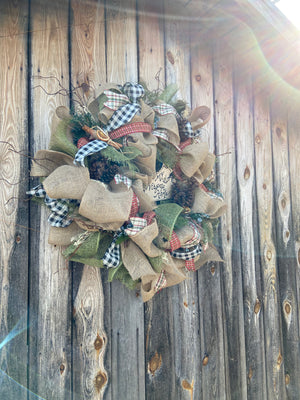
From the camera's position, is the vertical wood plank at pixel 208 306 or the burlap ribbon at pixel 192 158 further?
the vertical wood plank at pixel 208 306

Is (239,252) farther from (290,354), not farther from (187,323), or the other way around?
(290,354)

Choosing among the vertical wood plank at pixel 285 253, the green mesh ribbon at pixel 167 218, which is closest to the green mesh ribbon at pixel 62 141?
the green mesh ribbon at pixel 167 218

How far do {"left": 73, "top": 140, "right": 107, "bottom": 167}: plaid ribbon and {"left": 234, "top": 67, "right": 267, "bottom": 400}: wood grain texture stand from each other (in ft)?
3.16

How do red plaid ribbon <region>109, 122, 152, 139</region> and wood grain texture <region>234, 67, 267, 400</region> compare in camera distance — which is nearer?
red plaid ribbon <region>109, 122, 152, 139</region>

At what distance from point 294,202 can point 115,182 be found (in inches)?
54.9

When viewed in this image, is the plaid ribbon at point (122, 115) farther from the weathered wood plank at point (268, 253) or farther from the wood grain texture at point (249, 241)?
the weathered wood plank at point (268, 253)

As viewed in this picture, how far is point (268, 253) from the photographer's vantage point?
6.17ft

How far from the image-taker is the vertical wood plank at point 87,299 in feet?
4.13

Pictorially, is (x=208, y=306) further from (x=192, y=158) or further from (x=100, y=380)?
(x=192, y=158)

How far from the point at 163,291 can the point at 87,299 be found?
0.35 metres

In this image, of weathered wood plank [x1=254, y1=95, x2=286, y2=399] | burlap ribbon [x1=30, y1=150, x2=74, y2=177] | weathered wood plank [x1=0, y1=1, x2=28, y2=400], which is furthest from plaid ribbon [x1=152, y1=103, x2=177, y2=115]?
weathered wood plank [x1=254, y1=95, x2=286, y2=399]

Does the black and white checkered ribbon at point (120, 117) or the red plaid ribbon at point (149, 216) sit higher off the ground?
the black and white checkered ribbon at point (120, 117)

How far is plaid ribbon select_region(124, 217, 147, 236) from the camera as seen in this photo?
1098 millimetres

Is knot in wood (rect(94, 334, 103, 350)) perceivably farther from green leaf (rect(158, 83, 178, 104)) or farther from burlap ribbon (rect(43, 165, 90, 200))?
green leaf (rect(158, 83, 178, 104))
